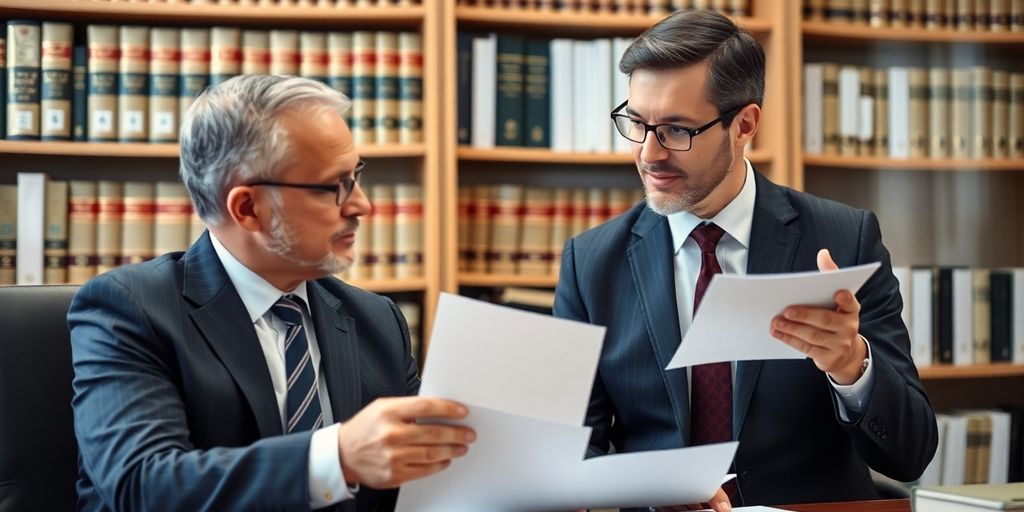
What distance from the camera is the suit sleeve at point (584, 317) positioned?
6.25ft

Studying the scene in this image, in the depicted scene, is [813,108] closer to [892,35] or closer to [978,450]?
[892,35]

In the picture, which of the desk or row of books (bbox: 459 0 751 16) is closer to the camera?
the desk

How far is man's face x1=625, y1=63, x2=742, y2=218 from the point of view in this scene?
6.12ft

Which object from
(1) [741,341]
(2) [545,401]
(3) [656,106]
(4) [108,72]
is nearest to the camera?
(2) [545,401]

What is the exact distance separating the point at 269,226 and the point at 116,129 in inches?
64.4

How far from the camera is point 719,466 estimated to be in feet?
4.27

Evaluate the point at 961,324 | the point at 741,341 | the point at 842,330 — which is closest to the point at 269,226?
the point at 741,341

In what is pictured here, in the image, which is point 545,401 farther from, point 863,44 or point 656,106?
point 863,44

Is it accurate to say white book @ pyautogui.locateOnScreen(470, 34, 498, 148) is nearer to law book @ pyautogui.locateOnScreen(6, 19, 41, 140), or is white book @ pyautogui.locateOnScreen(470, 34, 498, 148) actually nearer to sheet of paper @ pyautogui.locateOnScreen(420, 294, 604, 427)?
law book @ pyautogui.locateOnScreen(6, 19, 41, 140)

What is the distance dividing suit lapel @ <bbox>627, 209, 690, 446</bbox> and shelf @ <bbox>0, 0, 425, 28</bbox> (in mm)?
1273

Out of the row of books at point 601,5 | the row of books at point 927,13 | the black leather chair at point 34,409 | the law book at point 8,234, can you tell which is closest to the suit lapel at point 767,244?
the black leather chair at point 34,409

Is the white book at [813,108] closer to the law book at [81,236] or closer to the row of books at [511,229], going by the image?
the row of books at [511,229]

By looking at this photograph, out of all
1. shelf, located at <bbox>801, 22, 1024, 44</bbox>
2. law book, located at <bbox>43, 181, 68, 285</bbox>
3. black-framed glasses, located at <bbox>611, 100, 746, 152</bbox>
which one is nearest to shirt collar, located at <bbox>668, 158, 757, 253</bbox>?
black-framed glasses, located at <bbox>611, 100, 746, 152</bbox>

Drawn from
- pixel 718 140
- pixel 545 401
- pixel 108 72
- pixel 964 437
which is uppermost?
pixel 108 72
